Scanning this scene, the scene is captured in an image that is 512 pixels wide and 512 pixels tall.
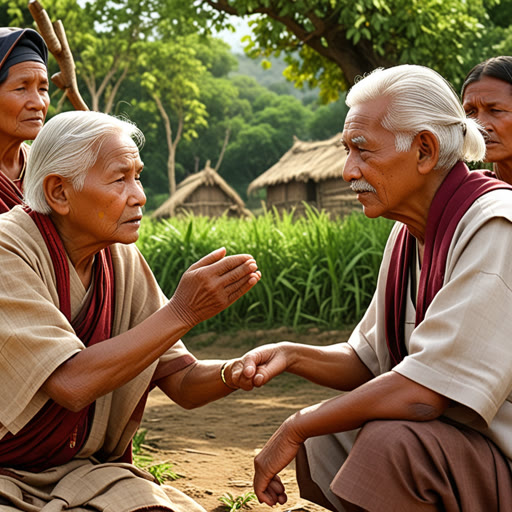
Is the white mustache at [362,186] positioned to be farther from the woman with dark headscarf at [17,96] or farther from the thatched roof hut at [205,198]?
the thatched roof hut at [205,198]

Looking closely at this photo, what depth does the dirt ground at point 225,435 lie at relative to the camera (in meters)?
4.01

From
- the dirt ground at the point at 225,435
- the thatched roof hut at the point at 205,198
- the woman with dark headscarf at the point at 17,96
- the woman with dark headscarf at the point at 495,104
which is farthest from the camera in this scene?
the thatched roof hut at the point at 205,198

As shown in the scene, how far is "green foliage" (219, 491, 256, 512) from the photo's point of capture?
364 cm

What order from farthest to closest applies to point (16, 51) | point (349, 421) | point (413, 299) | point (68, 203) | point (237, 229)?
1. point (237, 229)
2. point (16, 51)
3. point (413, 299)
4. point (68, 203)
5. point (349, 421)

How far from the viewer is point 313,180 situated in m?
22.6

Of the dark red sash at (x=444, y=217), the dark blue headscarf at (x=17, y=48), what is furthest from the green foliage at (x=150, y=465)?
the dark blue headscarf at (x=17, y=48)

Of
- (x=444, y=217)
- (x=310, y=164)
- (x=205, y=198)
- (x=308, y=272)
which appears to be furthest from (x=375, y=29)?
(x=205, y=198)

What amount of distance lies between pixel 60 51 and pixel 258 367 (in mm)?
2649

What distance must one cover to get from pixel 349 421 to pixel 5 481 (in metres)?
1.16

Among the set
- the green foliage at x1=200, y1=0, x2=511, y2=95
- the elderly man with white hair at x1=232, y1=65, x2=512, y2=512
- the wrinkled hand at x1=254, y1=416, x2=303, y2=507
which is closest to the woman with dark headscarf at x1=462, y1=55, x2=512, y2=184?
the elderly man with white hair at x1=232, y1=65, x2=512, y2=512

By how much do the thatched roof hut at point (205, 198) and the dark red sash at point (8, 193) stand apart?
24316 mm

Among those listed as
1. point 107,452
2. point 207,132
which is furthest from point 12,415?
point 207,132

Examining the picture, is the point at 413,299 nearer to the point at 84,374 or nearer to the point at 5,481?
the point at 84,374

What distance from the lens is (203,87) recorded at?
54250 millimetres
